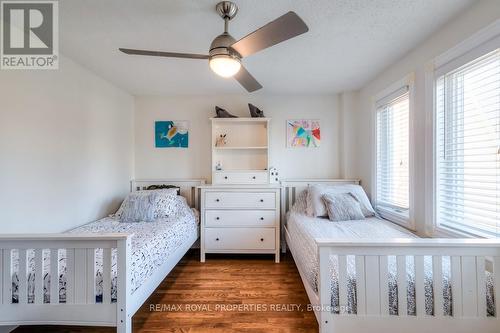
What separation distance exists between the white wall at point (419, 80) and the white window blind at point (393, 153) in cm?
16

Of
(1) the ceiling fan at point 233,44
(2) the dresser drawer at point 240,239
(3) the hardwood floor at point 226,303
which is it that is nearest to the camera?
(1) the ceiling fan at point 233,44

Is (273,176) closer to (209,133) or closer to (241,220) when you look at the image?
(241,220)

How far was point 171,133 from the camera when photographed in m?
3.37

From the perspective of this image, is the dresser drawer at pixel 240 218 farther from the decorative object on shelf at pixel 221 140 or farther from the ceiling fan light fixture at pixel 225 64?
the ceiling fan light fixture at pixel 225 64

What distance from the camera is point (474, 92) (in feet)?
5.04

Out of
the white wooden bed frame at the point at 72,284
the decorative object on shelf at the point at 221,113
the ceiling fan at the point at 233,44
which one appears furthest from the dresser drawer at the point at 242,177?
the white wooden bed frame at the point at 72,284

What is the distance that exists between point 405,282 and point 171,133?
311 cm

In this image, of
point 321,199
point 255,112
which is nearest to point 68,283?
point 321,199

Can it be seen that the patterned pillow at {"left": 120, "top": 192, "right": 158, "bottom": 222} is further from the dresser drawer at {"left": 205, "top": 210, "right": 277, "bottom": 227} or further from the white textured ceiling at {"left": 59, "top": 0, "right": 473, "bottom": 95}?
the white textured ceiling at {"left": 59, "top": 0, "right": 473, "bottom": 95}

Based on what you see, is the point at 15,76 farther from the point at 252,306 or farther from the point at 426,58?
the point at 426,58

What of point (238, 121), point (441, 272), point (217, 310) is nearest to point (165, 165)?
point (238, 121)

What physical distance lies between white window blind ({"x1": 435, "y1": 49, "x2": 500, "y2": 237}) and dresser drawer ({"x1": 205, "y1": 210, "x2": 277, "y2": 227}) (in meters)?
1.66

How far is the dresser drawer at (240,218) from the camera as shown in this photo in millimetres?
2871

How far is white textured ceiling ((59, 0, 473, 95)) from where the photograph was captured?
1489 millimetres
